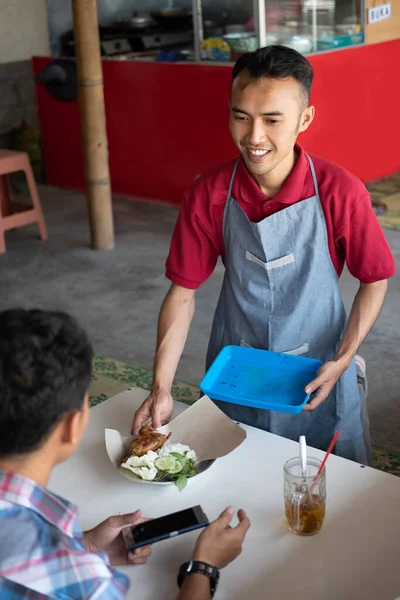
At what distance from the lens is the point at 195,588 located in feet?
4.10

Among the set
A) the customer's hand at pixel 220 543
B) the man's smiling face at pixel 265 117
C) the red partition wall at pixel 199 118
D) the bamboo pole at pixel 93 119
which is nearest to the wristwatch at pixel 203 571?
the customer's hand at pixel 220 543

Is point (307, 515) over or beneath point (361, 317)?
beneath

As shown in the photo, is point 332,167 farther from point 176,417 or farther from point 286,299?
point 176,417

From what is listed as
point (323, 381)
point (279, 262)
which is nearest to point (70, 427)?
point (323, 381)

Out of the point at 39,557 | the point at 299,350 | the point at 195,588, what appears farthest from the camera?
the point at 299,350

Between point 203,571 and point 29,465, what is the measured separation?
0.36 metres

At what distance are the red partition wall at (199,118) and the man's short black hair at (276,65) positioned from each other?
359 cm

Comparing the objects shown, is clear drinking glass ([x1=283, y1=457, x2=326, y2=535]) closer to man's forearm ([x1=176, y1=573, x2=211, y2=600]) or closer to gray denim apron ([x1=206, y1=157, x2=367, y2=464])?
man's forearm ([x1=176, y1=573, x2=211, y2=600])

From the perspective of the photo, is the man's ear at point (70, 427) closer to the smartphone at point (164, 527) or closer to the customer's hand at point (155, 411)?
the smartphone at point (164, 527)

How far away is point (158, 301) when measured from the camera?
4.42m

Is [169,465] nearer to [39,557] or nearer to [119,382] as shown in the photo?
[39,557]

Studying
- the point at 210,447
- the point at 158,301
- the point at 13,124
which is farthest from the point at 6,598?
the point at 13,124

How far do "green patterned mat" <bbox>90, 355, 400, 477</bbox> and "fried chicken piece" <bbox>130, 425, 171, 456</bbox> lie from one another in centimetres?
157

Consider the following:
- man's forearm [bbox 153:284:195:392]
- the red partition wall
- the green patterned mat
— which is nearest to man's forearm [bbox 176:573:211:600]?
man's forearm [bbox 153:284:195:392]
